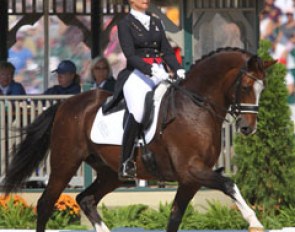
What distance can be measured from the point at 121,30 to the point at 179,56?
444 centimetres

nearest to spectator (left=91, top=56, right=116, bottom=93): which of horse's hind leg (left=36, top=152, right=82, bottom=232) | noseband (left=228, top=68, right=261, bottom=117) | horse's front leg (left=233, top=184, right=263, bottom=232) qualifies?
horse's hind leg (left=36, top=152, right=82, bottom=232)

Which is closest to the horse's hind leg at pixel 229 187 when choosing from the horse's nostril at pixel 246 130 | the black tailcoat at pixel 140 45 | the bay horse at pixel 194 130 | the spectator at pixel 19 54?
the bay horse at pixel 194 130

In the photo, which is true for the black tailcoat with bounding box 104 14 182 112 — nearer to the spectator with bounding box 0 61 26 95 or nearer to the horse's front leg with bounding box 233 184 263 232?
the horse's front leg with bounding box 233 184 263 232

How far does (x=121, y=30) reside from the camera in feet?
37.6

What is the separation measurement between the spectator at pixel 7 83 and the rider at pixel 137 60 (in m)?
4.35

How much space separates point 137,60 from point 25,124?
12.5 feet

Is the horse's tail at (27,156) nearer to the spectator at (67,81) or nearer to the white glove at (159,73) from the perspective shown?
the white glove at (159,73)

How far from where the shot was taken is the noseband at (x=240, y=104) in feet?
35.3

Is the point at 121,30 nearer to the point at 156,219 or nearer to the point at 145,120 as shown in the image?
the point at 145,120

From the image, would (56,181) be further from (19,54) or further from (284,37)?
(19,54)

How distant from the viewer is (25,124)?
581 inches

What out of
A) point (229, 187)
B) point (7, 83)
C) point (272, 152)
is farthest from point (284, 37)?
point (229, 187)

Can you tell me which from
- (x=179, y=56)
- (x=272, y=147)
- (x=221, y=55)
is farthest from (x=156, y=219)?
(x=221, y=55)

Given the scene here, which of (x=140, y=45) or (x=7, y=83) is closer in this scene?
(x=140, y=45)
